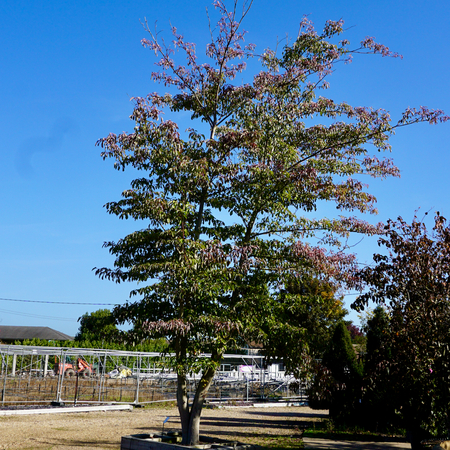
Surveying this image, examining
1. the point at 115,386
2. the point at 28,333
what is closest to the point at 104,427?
the point at 115,386

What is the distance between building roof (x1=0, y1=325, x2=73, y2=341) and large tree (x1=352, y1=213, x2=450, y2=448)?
50431 mm

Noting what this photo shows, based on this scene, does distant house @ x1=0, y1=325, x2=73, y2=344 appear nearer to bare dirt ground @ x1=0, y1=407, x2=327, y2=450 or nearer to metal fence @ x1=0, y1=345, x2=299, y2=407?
metal fence @ x1=0, y1=345, x2=299, y2=407

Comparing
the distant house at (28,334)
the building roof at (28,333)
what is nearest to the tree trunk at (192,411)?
the distant house at (28,334)

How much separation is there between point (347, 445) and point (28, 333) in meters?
55.9

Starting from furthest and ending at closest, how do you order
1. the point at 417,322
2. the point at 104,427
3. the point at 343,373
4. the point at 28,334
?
the point at 28,334, the point at 104,427, the point at 343,373, the point at 417,322

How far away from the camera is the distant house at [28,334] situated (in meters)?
56.9

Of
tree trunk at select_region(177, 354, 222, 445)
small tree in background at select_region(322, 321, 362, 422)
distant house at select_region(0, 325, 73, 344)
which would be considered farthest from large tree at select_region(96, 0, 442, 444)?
distant house at select_region(0, 325, 73, 344)

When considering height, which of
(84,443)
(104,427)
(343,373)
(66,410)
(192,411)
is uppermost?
(343,373)

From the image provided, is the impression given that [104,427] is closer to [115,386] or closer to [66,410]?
[66,410]

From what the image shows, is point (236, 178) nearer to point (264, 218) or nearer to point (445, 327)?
point (264, 218)

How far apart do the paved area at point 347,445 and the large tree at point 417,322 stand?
3.44m

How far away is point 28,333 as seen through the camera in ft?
202

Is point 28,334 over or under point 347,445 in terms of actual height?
over

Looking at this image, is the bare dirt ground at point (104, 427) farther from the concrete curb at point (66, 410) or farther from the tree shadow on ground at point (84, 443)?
the concrete curb at point (66, 410)
